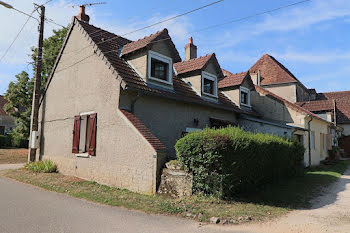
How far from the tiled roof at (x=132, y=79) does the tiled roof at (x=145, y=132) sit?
41.1 inches

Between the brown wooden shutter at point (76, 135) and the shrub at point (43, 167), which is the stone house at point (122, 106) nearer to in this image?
the brown wooden shutter at point (76, 135)

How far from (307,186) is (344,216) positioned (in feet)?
12.6

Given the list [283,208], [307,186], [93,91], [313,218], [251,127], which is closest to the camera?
[313,218]

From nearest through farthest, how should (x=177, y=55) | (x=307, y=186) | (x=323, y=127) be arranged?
(x=307, y=186) < (x=177, y=55) < (x=323, y=127)

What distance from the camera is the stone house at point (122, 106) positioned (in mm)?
9312

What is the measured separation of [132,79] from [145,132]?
8.79ft

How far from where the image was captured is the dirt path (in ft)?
18.1

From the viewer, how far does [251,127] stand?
15812 mm

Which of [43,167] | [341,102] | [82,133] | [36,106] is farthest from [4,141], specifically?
[341,102]

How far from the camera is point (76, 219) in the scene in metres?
5.99

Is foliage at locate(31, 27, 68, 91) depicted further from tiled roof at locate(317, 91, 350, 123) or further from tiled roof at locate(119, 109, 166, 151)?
tiled roof at locate(317, 91, 350, 123)

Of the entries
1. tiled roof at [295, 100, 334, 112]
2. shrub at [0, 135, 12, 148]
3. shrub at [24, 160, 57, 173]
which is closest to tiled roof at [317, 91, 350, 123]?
tiled roof at [295, 100, 334, 112]

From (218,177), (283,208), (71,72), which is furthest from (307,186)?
(71,72)

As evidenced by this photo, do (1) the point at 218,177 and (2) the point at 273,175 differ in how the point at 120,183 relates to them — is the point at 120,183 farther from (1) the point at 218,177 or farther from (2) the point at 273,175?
(2) the point at 273,175
